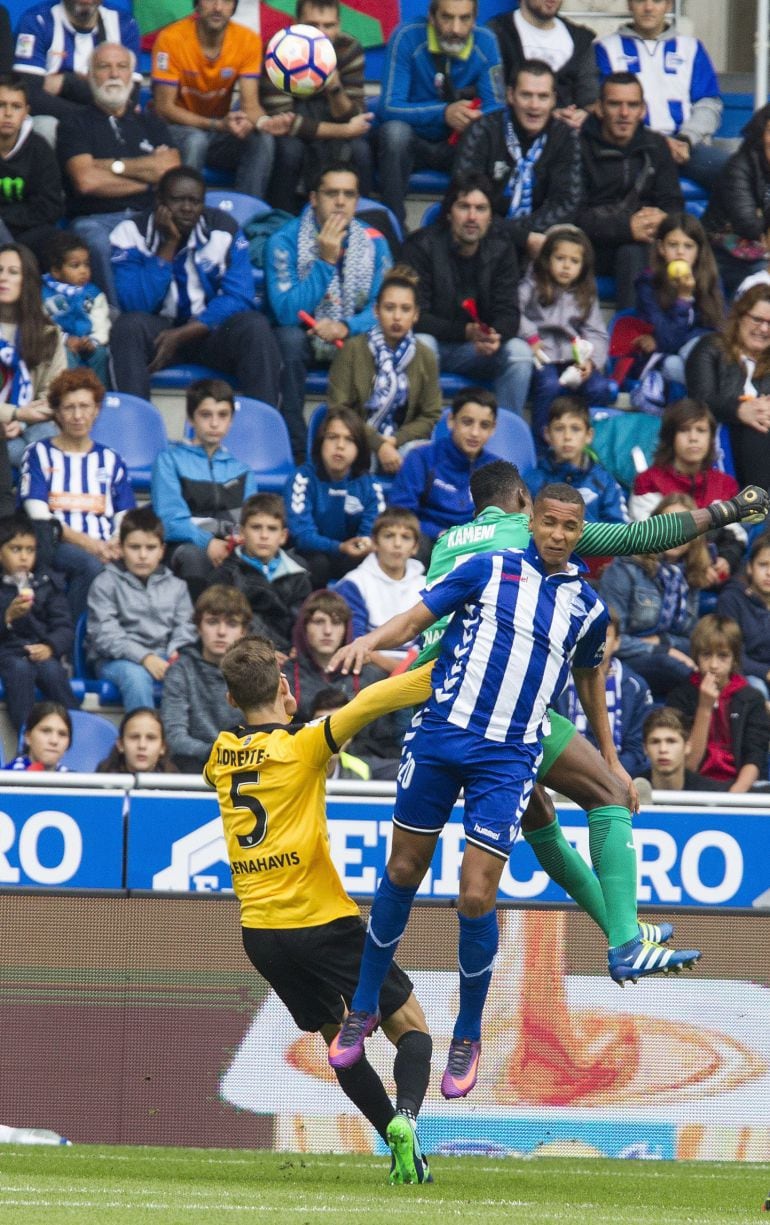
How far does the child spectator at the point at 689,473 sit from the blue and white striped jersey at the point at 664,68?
338cm

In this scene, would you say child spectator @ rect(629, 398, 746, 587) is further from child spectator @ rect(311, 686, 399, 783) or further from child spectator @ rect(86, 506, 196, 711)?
child spectator @ rect(86, 506, 196, 711)

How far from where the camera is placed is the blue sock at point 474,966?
22.4 ft

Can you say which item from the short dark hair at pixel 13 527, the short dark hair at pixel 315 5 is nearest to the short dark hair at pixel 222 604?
the short dark hair at pixel 13 527

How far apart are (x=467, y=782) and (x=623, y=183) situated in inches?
302

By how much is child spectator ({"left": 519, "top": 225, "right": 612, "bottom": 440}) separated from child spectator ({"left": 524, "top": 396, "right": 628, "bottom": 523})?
727 millimetres

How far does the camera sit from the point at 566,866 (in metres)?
7.22

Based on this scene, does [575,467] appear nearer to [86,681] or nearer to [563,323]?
[563,323]

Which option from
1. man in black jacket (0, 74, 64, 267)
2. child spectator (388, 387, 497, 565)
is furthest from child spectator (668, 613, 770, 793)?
man in black jacket (0, 74, 64, 267)

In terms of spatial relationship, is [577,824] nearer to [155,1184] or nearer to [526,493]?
[526,493]

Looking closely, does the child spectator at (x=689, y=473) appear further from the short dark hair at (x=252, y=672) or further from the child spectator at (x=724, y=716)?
the short dark hair at (x=252, y=672)

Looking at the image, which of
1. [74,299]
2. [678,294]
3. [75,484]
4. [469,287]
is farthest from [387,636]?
[678,294]

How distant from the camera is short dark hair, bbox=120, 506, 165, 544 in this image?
34.7 ft

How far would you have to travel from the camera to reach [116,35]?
13.3m

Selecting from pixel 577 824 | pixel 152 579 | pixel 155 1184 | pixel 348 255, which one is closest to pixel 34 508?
pixel 152 579
